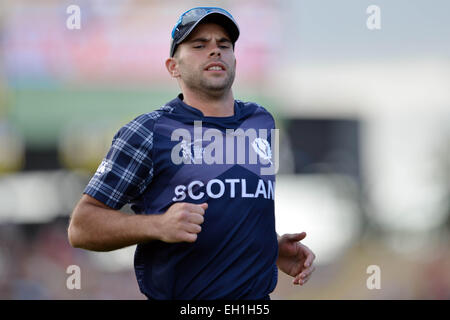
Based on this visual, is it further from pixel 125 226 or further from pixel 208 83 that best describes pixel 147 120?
pixel 125 226

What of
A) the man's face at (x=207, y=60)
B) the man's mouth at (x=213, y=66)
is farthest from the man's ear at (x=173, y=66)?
the man's mouth at (x=213, y=66)

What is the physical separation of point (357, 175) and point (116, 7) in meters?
7.12

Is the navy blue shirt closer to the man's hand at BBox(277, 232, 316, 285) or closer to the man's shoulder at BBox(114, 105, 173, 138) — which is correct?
the man's shoulder at BBox(114, 105, 173, 138)

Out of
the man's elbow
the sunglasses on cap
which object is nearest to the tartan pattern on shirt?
the man's elbow

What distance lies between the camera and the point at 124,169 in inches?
134

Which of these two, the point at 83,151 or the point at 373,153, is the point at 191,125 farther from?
the point at 373,153

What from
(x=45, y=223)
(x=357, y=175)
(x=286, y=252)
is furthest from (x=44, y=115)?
(x=286, y=252)

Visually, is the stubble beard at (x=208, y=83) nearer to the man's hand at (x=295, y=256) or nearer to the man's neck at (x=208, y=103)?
the man's neck at (x=208, y=103)

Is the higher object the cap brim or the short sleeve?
the cap brim

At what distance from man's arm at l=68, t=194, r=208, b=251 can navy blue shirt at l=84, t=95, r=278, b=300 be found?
9 cm

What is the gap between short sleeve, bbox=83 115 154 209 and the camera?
341 cm

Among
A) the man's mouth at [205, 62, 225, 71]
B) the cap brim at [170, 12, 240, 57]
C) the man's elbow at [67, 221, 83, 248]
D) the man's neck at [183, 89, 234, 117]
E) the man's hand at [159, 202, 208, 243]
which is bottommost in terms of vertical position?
the man's elbow at [67, 221, 83, 248]

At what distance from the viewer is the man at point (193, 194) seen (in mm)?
3406

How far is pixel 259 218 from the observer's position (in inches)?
139
